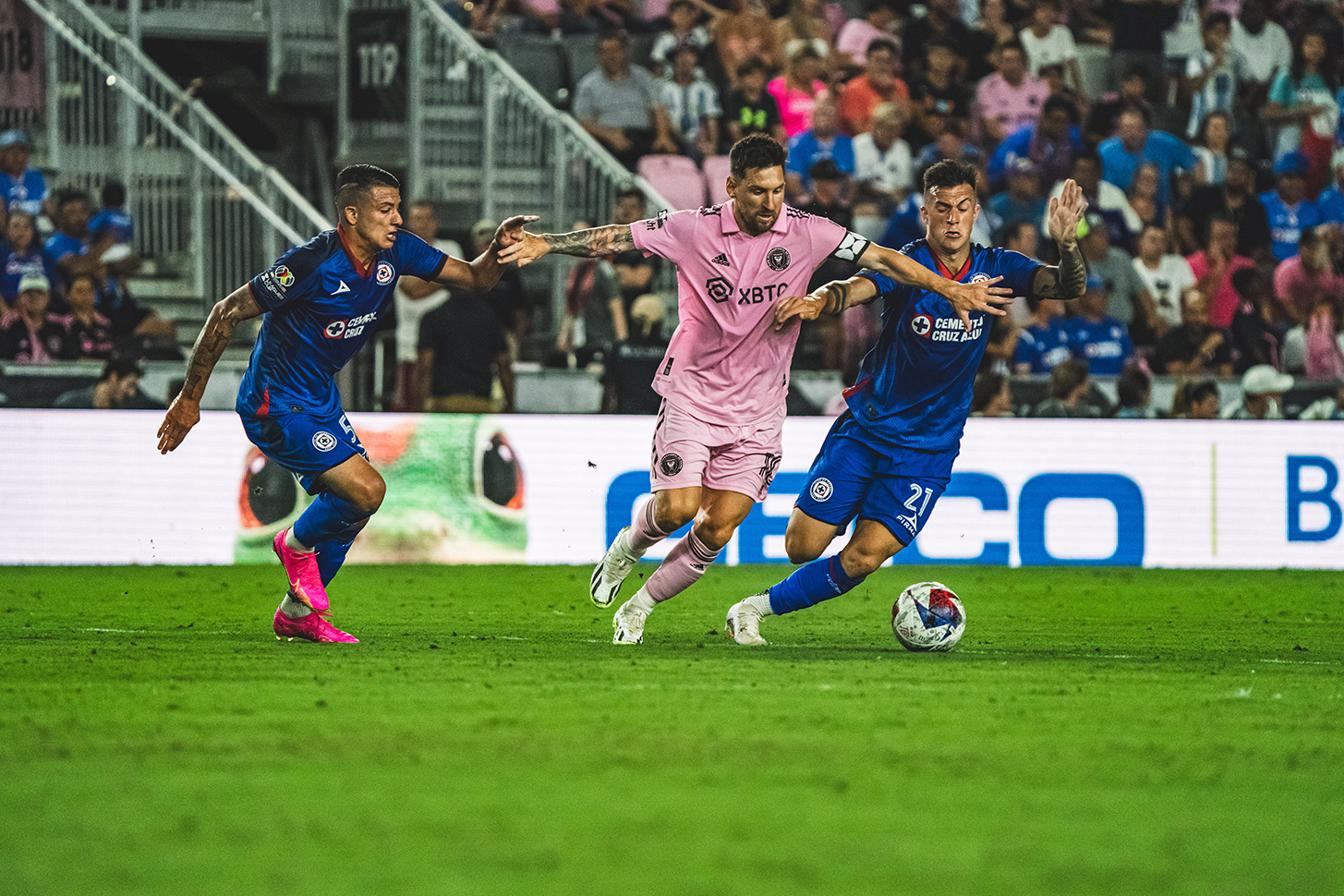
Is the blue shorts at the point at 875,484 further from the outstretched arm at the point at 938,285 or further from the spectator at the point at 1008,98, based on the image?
the spectator at the point at 1008,98

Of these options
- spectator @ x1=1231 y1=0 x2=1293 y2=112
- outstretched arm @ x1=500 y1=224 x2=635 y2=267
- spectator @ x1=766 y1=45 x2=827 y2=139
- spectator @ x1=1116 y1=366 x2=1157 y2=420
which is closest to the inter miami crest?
outstretched arm @ x1=500 y1=224 x2=635 y2=267

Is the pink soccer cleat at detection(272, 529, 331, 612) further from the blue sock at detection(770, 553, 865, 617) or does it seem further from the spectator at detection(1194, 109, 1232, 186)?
the spectator at detection(1194, 109, 1232, 186)

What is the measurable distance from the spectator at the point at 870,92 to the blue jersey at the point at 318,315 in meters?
10.00

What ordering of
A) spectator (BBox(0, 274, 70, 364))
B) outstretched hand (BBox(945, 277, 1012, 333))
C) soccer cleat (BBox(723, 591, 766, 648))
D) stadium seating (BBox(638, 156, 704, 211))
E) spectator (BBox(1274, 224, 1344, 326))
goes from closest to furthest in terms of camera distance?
outstretched hand (BBox(945, 277, 1012, 333)) → soccer cleat (BBox(723, 591, 766, 648)) → spectator (BBox(0, 274, 70, 364)) → stadium seating (BBox(638, 156, 704, 211)) → spectator (BBox(1274, 224, 1344, 326))

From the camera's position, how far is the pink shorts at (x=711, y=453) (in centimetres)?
795

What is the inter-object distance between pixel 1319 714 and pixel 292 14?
15.4m

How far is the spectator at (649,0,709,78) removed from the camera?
58.1 feet

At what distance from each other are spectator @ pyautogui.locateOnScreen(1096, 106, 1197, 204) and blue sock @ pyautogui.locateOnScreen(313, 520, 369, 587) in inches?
457

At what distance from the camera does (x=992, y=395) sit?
14.4 m

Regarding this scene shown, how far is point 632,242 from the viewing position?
7961 millimetres

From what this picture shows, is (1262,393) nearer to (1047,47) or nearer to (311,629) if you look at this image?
(1047,47)

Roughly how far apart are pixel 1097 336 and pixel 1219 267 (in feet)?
8.08

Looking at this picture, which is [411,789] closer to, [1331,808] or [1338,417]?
[1331,808]

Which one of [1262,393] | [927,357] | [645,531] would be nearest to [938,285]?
[927,357]
